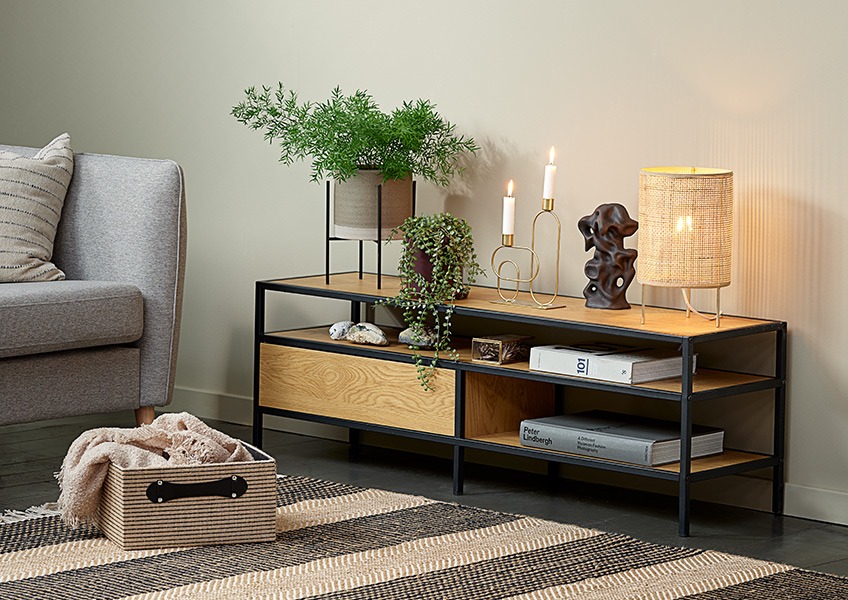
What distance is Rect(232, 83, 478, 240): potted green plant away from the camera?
3.35m

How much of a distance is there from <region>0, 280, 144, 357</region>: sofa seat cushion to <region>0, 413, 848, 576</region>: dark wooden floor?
1.08 ft

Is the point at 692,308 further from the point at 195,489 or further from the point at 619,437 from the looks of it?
the point at 195,489

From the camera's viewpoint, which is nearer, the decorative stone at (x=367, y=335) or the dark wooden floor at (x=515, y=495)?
the dark wooden floor at (x=515, y=495)

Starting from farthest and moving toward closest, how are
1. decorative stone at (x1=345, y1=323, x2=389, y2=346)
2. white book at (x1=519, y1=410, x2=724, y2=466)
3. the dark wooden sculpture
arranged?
decorative stone at (x1=345, y1=323, x2=389, y2=346), the dark wooden sculpture, white book at (x1=519, y1=410, x2=724, y2=466)

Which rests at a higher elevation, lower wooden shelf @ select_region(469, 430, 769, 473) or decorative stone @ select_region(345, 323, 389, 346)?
decorative stone @ select_region(345, 323, 389, 346)

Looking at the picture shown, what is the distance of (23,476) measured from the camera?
3230mm

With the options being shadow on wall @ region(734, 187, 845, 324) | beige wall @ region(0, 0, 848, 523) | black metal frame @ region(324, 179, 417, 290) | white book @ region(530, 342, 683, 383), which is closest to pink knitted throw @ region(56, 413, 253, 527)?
white book @ region(530, 342, 683, 383)

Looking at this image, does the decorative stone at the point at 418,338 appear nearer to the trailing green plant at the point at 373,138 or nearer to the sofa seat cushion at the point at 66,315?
the trailing green plant at the point at 373,138

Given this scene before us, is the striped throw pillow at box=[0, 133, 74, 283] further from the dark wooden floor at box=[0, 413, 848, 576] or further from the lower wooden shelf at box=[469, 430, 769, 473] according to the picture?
the lower wooden shelf at box=[469, 430, 769, 473]

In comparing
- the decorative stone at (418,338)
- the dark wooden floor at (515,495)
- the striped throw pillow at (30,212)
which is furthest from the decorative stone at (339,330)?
the striped throw pillow at (30,212)

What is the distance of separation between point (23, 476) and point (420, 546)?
3.67 feet

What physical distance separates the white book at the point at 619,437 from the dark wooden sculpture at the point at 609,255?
0.89 feet

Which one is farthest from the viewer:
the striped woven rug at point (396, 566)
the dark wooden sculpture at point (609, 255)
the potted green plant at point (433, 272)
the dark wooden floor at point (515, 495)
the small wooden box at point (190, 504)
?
the potted green plant at point (433, 272)

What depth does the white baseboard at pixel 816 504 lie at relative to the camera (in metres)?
2.94
